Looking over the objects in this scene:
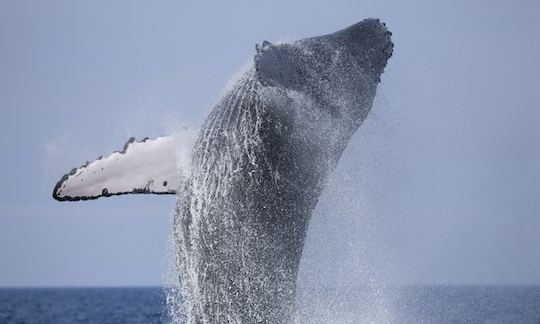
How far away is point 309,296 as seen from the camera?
7.65 m

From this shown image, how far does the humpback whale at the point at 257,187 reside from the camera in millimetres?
6566

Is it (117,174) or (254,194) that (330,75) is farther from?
(117,174)

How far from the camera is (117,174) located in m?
7.79

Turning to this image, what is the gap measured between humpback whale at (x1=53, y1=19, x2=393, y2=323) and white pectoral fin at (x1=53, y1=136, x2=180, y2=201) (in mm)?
632

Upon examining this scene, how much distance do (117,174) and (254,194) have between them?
1.79m

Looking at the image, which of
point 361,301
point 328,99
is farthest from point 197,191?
point 361,301

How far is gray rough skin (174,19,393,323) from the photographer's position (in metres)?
6.57

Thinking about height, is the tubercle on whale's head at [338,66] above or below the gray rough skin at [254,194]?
above

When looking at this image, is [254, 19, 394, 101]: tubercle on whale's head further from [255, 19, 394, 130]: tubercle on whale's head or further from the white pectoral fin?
the white pectoral fin

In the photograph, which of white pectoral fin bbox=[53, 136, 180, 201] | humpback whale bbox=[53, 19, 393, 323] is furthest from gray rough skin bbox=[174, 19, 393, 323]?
white pectoral fin bbox=[53, 136, 180, 201]

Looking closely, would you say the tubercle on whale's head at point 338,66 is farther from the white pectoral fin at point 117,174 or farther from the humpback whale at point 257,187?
the white pectoral fin at point 117,174

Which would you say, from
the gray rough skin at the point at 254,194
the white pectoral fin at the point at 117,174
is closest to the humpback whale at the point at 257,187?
the gray rough skin at the point at 254,194

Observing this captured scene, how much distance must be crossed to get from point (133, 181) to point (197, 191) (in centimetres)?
125

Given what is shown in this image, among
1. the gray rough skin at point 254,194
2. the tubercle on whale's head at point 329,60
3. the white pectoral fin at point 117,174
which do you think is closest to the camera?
the tubercle on whale's head at point 329,60
